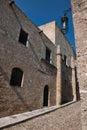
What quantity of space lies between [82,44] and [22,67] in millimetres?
6844

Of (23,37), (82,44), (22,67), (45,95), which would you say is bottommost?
(45,95)

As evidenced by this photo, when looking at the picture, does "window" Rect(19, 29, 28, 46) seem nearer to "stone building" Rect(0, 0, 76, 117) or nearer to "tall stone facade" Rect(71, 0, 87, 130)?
"stone building" Rect(0, 0, 76, 117)

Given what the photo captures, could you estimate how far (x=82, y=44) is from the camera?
6.37ft

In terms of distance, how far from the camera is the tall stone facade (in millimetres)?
1634

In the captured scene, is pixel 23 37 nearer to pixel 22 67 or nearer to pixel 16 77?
pixel 22 67

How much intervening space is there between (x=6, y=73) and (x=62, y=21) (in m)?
16.6

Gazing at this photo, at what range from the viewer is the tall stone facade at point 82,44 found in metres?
1.63

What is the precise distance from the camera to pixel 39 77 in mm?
10000

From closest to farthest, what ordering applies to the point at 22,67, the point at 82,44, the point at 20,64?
the point at 82,44, the point at 20,64, the point at 22,67

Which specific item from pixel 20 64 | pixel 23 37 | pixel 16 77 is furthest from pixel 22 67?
pixel 23 37

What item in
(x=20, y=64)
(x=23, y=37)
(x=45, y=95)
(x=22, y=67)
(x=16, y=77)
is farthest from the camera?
(x=45, y=95)

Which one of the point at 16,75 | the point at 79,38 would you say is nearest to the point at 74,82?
the point at 16,75

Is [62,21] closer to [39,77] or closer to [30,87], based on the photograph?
[39,77]

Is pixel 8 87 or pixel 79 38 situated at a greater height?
pixel 79 38
